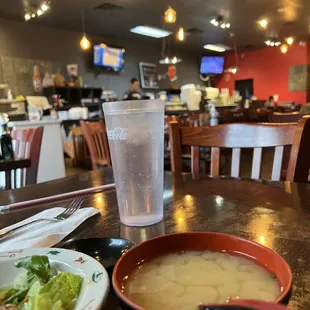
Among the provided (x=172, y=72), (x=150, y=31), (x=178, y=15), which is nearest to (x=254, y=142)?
(x=178, y=15)

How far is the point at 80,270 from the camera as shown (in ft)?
1.40

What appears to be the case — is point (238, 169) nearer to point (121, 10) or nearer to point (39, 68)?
point (121, 10)

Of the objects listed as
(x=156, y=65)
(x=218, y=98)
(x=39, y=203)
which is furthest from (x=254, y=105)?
(x=39, y=203)

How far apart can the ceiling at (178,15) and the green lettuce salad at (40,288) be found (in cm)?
613

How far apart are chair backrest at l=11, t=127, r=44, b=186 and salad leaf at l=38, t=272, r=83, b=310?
144cm

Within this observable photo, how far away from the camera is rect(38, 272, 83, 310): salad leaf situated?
375 mm

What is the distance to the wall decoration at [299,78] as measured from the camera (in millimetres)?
10523

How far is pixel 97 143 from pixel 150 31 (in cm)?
543

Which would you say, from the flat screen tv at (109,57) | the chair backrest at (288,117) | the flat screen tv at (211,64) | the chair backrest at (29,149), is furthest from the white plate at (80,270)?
the flat screen tv at (211,64)

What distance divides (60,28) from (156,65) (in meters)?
3.24

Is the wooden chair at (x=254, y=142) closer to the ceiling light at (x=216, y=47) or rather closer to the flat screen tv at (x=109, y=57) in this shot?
the flat screen tv at (x=109, y=57)

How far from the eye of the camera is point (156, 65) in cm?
1009

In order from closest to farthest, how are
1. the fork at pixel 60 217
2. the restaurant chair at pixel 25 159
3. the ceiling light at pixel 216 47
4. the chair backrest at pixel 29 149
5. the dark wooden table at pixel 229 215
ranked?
the dark wooden table at pixel 229 215
the fork at pixel 60 217
the restaurant chair at pixel 25 159
the chair backrest at pixel 29 149
the ceiling light at pixel 216 47

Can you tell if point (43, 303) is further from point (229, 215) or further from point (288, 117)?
point (288, 117)
